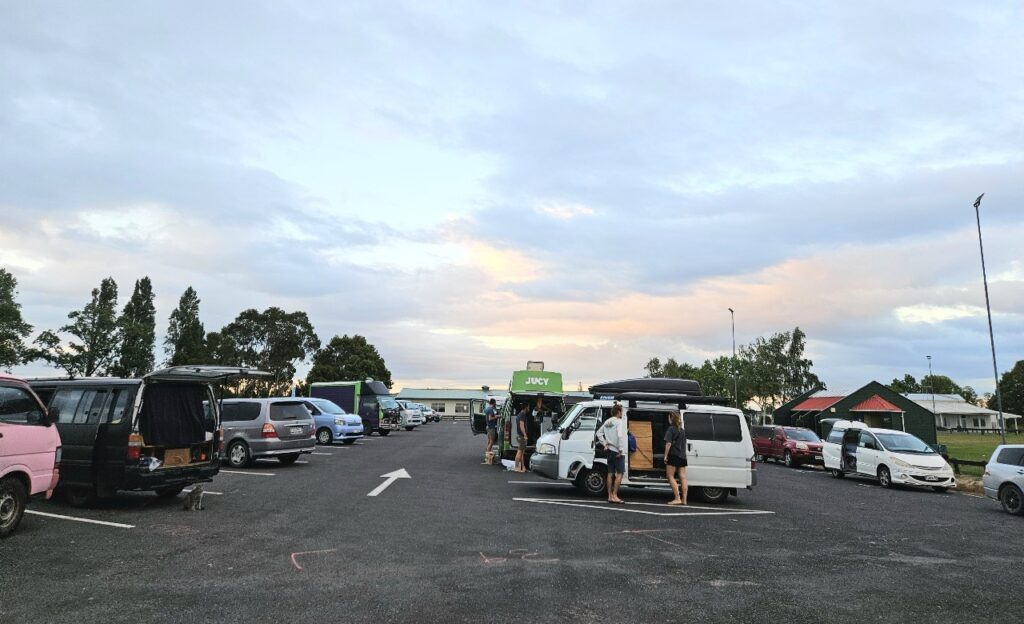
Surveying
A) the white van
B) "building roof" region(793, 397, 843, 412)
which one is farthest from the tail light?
"building roof" region(793, 397, 843, 412)

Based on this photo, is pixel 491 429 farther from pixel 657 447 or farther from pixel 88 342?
pixel 88 342

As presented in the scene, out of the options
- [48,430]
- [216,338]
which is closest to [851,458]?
[48,430]

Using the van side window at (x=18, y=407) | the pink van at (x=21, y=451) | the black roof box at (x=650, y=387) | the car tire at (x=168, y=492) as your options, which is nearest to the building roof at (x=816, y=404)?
the black roof box at (x=650, y=387)

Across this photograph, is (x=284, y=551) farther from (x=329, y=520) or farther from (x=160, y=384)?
Result: (x=160, y=384)

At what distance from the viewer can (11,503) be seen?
26.7ft

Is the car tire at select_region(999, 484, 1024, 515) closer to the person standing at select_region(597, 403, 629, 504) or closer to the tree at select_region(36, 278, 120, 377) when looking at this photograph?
the person standing at select_region(597, 403, 629, 504)

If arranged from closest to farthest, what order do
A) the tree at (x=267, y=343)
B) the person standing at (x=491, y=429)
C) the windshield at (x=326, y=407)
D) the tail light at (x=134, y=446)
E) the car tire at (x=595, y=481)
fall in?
the tail light at (x=134, y=446)
the car tire at (x=595, y=481)
the person standing at (x=491, y=429)
the windshield at (x=326, y=407)
the tree at (x=267, y=343)

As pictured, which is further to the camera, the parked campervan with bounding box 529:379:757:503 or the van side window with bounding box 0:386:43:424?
the parked campervan with bounding box 529:379:757:503

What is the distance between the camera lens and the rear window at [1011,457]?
1333cm

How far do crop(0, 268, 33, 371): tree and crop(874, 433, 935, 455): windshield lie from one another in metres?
64.4

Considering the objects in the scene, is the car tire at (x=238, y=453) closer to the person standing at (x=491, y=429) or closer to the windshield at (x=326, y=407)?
the person standing at (x=491, y=429)

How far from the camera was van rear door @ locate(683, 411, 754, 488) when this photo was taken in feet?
43.1

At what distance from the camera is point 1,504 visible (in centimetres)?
795

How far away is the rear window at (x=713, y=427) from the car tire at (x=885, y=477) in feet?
26.1
